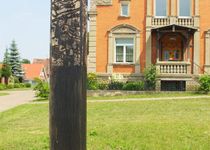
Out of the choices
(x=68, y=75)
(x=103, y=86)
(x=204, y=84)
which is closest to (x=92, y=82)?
(x=103, y=86)

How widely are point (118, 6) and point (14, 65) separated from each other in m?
62.1

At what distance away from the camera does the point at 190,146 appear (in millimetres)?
7812

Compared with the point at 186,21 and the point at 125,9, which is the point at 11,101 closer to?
the point at 125,9

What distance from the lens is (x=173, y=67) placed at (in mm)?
27141

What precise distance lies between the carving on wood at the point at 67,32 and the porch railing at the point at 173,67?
2433 cm

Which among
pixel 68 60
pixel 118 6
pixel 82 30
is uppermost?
pixel 118 6

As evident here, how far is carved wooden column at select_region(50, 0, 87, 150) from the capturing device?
10.2 feet

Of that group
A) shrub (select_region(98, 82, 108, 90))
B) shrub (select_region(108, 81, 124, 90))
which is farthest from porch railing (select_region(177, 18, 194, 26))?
shrub (select_region(98, 82, 108, 90))

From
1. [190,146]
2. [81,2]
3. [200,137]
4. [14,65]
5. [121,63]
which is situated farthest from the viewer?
[14,65]

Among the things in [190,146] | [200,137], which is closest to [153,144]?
[190,146]

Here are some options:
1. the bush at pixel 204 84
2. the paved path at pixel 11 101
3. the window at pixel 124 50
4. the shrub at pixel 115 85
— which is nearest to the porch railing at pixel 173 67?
the bush at pixel 204 84

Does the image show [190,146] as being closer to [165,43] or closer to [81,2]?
[81,2]

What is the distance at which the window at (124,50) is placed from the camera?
94.1ft

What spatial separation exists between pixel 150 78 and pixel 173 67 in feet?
5.74
